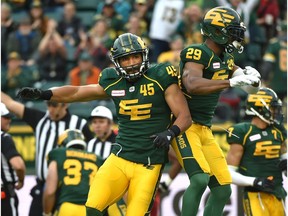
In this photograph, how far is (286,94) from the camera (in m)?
13.8

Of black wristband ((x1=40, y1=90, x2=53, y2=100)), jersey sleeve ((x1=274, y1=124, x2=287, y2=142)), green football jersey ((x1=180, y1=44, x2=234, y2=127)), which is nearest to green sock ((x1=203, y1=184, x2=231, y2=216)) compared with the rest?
green football jersey ((x1=180, y1=44, x2=234, y2=127))

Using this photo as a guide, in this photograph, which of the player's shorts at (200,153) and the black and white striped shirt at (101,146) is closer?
the player's shorts at (200,153)

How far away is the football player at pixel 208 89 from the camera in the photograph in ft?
25.8

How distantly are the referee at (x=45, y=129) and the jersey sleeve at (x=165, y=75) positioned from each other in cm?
295

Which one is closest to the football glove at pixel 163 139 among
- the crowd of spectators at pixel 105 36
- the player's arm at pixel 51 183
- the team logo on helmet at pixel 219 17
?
the team logo on helmet at pixel 219 17

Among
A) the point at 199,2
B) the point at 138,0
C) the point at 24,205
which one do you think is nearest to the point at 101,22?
the point at 138,0

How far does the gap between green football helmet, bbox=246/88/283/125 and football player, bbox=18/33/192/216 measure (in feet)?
4.68

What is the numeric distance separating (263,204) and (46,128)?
9.49ft

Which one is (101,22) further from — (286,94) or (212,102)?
(212,102)

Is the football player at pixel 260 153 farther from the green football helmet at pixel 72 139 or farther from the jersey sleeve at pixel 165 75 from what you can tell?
the green football helmet at pixel 72 139

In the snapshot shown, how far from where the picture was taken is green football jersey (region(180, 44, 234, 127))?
799 centimetres

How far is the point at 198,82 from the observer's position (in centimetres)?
782

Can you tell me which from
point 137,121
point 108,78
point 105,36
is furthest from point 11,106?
point 105,36

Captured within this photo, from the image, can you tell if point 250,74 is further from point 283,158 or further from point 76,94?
point 283,158
